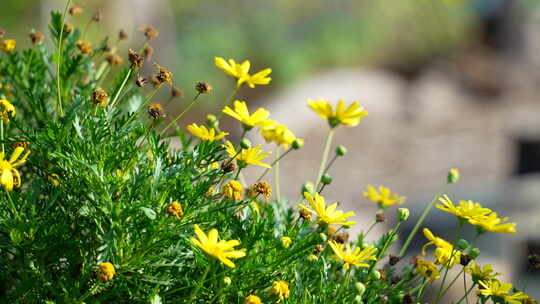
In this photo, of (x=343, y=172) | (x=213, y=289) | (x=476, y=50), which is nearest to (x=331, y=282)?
(x=213, y=289)

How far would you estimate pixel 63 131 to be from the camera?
92 centimetres

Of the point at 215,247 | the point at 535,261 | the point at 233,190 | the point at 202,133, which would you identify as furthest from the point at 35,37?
the point at 535,261

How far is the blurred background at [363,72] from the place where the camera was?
8.64 metres

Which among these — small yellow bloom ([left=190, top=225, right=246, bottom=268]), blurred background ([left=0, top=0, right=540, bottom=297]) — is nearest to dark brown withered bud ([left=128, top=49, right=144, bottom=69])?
small yellow bloom ([left=190, top=225, right=246, bottom=268])

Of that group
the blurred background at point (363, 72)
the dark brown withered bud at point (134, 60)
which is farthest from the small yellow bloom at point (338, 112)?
the blurred background at point (363, 72)

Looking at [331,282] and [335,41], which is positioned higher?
[335,41]

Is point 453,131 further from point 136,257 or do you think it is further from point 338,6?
point 136,257

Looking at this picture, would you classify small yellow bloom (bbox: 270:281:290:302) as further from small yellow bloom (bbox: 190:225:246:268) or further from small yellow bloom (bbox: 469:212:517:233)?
small yellow bloom (bbox: 469:212:517:233)

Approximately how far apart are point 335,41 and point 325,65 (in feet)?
1.77

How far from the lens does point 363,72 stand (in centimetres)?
1048

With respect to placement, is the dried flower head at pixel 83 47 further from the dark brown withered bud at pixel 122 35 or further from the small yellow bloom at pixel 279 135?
the small yellow bloom at pixel 279 135

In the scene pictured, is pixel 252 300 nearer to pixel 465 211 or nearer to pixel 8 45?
pixel 465 211

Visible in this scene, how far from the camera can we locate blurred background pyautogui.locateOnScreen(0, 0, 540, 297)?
28.3ft

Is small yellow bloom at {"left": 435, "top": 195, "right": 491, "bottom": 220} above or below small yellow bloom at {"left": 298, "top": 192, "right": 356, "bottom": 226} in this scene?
below
